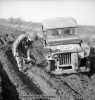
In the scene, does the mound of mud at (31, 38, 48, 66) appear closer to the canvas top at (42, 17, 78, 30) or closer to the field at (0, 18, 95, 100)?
the field at (0, 18, 95, 100)

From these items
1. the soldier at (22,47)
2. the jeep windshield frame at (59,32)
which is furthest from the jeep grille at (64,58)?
the soldier at (22,47)

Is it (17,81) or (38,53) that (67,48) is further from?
(38,53)

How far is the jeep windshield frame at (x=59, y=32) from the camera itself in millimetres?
11078

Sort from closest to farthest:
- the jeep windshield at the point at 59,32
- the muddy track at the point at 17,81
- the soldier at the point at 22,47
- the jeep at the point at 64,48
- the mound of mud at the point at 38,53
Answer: the muddy track at the point at 17,81 < the jeep at the point at 64,48 < the jeep windshield at the point at 59,32 < the soldier at the point at 22,47 < the mound of mud at the point at 38,53

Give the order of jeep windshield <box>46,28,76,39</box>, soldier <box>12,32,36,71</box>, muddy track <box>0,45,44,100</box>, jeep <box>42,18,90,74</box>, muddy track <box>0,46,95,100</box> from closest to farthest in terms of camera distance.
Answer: muddy track <box>0,45,44,100</box> < muddy track <box>0,46,95,100</box> < jeep <box>42,18,90,74</box> < jeep windshield <box>46,28,76,39</box> < soldier <box>12,32,36,71</box>

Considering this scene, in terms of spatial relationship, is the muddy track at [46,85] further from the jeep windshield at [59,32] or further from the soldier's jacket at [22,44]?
the jeep windshield at [59,32]

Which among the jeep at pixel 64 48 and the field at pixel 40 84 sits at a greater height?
the jeep at pixel 64 48

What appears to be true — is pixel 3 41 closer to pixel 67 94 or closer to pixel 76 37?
pixel 76 37

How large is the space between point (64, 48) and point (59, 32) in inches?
43.7

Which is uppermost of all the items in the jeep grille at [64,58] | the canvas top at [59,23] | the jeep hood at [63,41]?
the canvas top at [59,23]

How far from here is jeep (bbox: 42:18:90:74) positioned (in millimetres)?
10109

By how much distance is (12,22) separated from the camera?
26.2m

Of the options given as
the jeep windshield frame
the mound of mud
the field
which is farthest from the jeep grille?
the jeep windshield frame

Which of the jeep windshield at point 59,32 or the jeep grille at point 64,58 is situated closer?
the jeep grille at point 64,58
